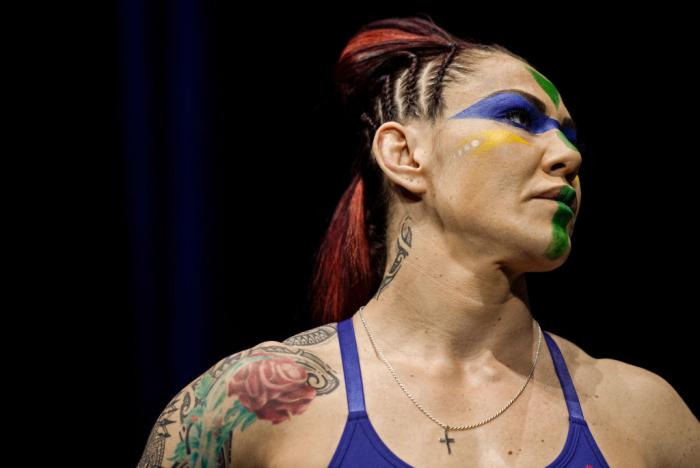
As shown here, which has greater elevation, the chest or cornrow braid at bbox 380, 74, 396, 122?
cornrow braid at bbox 380, 74, 396, 122

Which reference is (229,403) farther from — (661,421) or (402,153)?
(661,421)

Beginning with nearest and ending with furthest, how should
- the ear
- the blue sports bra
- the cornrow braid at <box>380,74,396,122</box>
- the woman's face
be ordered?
the blue sports bra
the woman's face
the ear
the cornrow braid at <box>380,74,396,122</box>

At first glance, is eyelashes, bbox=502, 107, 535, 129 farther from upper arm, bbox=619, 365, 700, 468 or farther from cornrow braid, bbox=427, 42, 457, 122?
upper arm, bbox=619, 365, 700, 468

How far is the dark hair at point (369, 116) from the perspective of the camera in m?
2.22

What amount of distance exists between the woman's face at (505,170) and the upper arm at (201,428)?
22.7 inches

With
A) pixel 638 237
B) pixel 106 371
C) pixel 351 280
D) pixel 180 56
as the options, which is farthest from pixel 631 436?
pixel 180 56

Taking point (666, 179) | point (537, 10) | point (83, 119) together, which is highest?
point (537, 10)

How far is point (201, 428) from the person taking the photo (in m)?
1.85

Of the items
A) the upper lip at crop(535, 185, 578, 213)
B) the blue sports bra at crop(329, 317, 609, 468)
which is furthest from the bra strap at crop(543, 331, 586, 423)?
the upper lip at crop(535, 185, 578, 213)

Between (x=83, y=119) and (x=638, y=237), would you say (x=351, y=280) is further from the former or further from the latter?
(x=638, y=237)

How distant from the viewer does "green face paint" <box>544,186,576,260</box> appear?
197 centimetres

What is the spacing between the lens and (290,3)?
2.66m

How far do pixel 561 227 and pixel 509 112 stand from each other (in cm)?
27

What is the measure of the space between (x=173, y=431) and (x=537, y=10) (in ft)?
5.41
